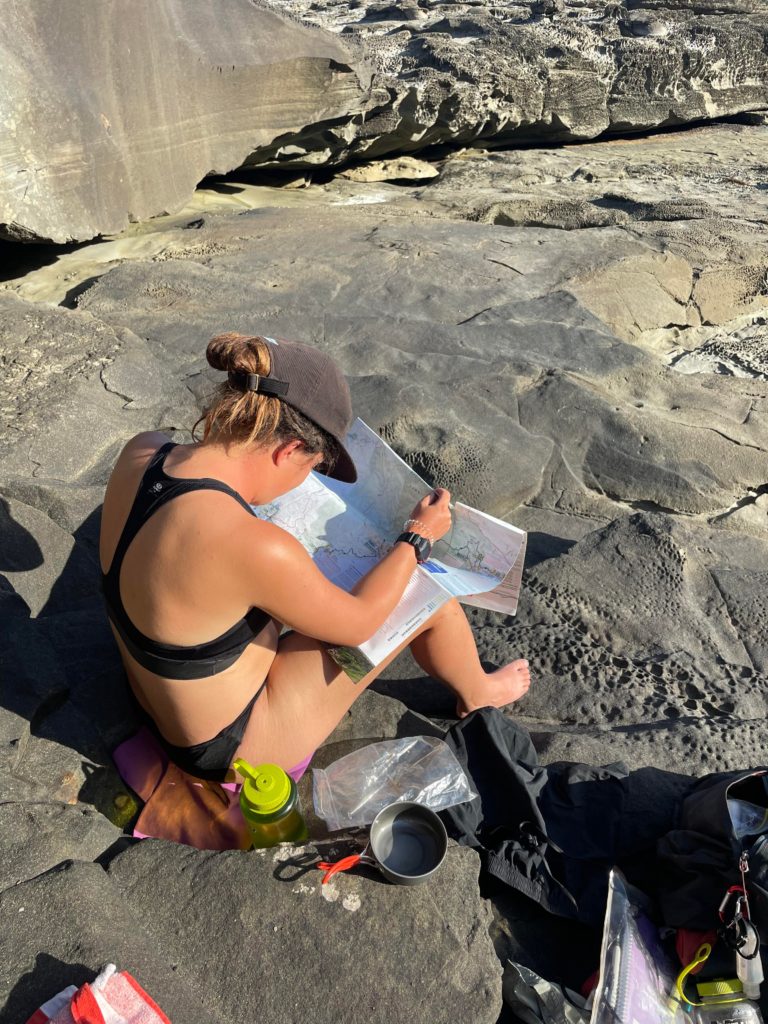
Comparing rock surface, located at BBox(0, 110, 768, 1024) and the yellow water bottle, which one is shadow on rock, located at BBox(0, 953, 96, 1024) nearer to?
rock surface, located at BBox(0, 110, 768, 1024)

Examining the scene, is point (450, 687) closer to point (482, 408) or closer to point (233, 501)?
point (233, 501)

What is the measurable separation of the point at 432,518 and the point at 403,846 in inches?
27.1

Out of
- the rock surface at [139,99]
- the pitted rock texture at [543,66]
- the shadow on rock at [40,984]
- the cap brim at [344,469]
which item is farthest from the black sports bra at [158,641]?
the pitted rock texture at [543,66]

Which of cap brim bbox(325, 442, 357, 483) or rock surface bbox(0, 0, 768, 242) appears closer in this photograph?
cap brim bbox(325, 442, 357, 483)

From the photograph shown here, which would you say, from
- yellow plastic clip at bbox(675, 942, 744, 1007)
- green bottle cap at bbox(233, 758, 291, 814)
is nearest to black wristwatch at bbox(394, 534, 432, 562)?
green bottle cap at bbox(233, 758, 291, 814)

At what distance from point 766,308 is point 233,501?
4563 mm

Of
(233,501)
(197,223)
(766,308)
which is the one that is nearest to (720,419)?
(766,308)

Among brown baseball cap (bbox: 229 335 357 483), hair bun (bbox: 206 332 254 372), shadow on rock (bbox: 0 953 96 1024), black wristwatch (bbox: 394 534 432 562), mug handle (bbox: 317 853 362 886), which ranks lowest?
mug handle (bbox: 317 853 362 886)

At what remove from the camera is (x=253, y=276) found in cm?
437

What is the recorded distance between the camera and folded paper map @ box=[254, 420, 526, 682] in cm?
182

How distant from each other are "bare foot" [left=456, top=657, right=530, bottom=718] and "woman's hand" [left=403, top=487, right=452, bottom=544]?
45cm

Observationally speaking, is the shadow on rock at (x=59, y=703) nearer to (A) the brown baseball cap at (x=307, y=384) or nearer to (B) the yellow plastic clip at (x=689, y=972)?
(A) the brown baseball cap at (x=307, y=384)

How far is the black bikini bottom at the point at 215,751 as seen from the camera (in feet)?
5.36

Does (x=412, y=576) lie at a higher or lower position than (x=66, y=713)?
higher
